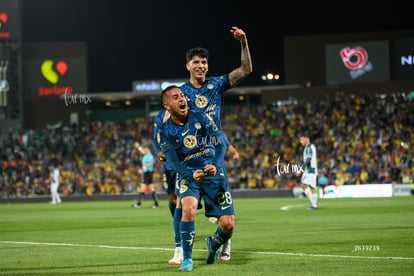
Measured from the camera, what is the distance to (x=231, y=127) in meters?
50.0

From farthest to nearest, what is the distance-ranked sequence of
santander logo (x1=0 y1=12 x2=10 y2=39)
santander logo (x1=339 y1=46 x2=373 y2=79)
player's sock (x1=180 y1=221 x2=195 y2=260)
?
santander logo (x1=339 y1=46 x2=373 y2=79) → santander logo (x1=0 y1=12 x2=10 y2=39) → player's sock (x1=180 y1=221 x2=195 y2=260)

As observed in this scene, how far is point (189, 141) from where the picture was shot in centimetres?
1041

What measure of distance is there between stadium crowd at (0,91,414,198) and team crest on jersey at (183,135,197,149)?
29010 millimetres

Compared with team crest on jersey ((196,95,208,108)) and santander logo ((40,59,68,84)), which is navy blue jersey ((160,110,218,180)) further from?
santander logo ((40,59,68,84))

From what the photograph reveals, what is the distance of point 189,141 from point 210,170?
0.49 meters

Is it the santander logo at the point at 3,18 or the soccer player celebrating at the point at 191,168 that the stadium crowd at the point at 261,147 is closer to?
the santander logo at the point at 3,18

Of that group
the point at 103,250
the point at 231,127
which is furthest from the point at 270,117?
the point at 103,250

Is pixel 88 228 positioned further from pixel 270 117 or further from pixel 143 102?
pixel 143 102

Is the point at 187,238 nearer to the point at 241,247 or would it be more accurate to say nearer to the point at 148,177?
the point at 241,247

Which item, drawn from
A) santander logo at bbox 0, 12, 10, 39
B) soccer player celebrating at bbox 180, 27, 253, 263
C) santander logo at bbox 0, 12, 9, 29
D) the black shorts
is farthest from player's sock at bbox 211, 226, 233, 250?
santander logo at bbox 0, 12, 9, 29

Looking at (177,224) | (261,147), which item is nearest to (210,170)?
(177,224)

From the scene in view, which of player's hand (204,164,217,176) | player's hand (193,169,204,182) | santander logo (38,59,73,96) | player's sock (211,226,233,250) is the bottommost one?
player's sock (211,226,233,250)

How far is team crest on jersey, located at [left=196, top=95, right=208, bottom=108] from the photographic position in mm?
10969

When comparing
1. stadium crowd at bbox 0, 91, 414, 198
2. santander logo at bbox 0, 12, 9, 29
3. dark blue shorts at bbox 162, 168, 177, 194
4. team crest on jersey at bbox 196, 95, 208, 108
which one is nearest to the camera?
team crest on jersey at bbox 196, 95, 208, 108
